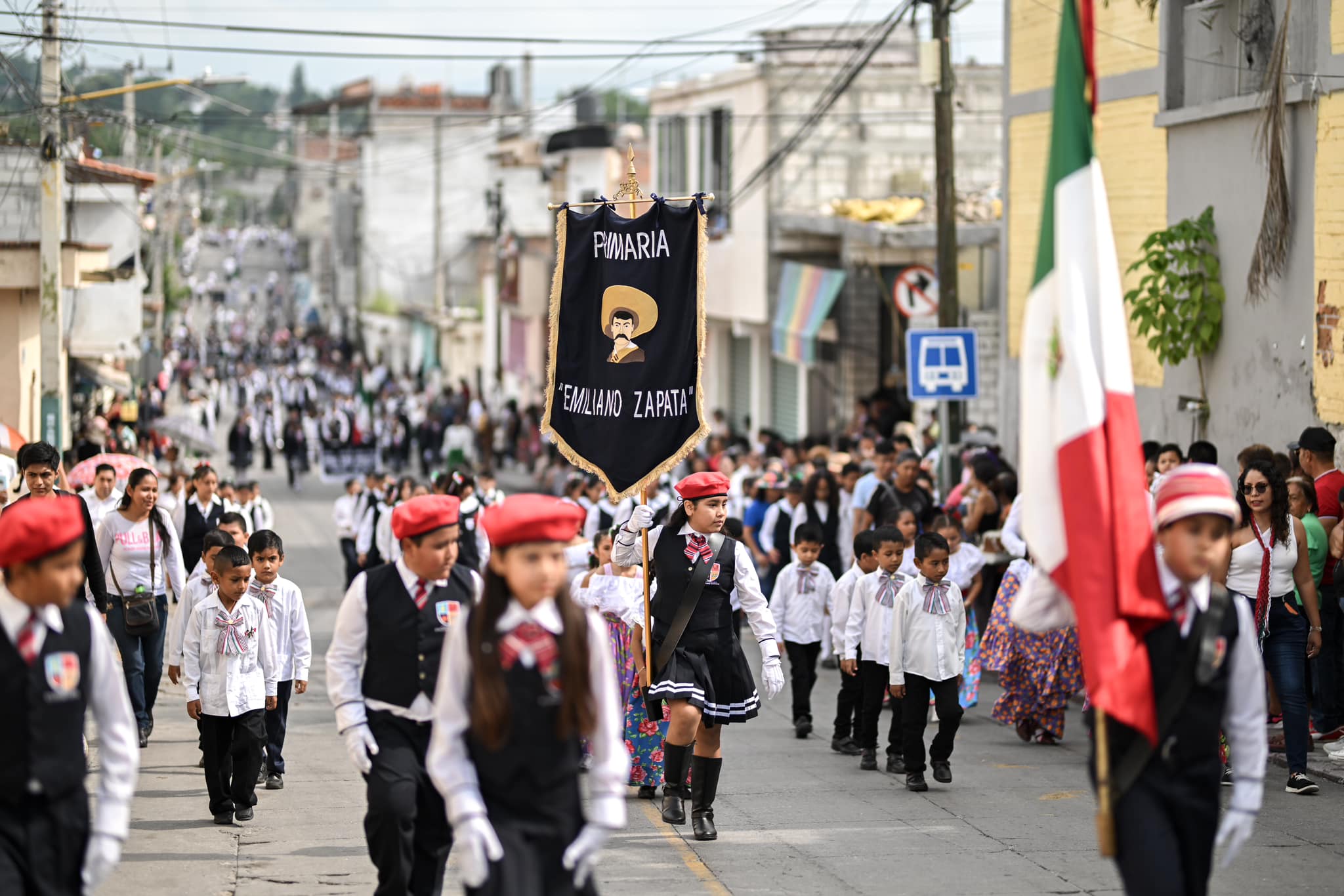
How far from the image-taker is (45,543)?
5.54 m

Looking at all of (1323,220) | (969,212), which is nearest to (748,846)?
(1323,220)

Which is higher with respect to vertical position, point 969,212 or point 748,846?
point 969,212

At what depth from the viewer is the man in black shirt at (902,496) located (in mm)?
16891

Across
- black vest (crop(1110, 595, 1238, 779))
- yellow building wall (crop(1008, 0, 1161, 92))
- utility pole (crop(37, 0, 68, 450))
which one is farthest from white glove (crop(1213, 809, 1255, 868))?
utility pole (crop(37, 0, 68, 450))

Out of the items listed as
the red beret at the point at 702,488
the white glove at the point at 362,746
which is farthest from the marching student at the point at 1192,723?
the red beret at the point at 702,488

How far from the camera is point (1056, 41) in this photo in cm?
2047

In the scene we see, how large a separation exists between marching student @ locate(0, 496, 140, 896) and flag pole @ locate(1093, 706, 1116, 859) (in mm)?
3060

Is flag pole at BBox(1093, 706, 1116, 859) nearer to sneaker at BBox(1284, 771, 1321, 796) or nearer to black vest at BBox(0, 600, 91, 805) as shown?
black vest at BBox(0, 600, 91, 805)

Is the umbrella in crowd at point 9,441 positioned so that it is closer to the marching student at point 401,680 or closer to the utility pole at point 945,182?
the utility pole at point 945,182

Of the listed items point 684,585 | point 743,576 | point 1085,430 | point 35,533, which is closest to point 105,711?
point 35,533

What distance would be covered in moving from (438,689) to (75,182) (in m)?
26.3

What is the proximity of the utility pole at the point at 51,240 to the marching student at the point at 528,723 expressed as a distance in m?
16.6

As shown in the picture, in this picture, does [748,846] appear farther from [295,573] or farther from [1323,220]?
[295,573]

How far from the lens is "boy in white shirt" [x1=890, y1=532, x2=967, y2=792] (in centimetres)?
1110
